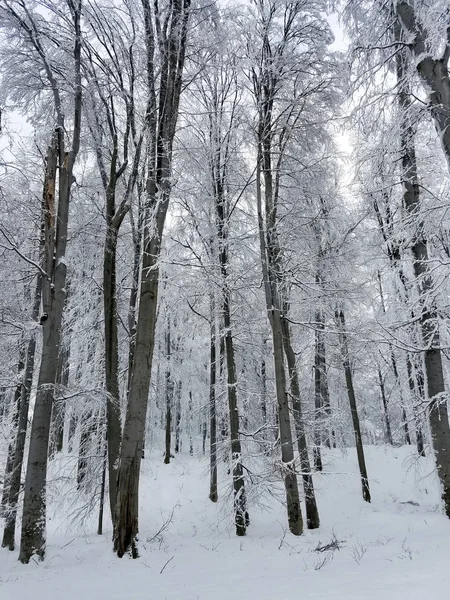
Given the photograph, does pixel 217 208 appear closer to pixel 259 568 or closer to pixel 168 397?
pixel 259 568

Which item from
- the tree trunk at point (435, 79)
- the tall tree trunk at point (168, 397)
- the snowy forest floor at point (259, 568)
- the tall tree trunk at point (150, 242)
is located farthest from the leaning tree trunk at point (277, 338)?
the tall tree trunk at point (168, 397)

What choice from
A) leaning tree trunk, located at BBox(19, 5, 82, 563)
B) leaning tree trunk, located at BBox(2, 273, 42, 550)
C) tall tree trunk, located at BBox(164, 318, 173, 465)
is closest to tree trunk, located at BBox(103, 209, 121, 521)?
leaning tree trunk, located at BBox(19, 5, 82, 563)

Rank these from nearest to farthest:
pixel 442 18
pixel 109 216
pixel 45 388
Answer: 1. pixel 442 18
2. pixel 45 388
3. pixel 109 216

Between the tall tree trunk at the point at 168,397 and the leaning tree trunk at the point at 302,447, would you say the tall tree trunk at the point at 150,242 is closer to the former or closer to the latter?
the leaning tree trunk at the point at 302,447

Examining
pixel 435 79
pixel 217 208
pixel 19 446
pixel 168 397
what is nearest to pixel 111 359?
pixel 19 446

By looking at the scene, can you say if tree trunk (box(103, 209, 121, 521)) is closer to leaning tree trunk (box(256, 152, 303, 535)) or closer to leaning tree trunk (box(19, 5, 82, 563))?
leaning tree trunk (box(19, 5, 82, 563))

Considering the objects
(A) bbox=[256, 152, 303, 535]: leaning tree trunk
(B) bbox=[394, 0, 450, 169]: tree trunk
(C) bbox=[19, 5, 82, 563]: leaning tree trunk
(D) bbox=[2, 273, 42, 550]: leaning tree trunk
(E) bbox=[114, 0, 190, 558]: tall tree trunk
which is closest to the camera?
(B) bbox=[394, 0, 450, 169]: tree trunk

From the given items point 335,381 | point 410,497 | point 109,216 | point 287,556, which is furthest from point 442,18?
point 410,497

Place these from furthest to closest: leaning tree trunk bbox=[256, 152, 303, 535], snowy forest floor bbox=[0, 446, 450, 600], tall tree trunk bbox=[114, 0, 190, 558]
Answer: leaning tree trunk bbox=[256, 152, 303, 535] → tall tree trunk bbox=[114, 0, 190, 558] → snowy forest floor bbox=[0, 446, 450, 600]

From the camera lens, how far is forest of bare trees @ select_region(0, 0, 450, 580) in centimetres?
654

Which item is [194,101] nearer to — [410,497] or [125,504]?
[125,504]

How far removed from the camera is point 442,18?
463 cm

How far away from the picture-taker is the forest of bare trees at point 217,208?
6539 mm

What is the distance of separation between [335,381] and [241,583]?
1222 centimetres
